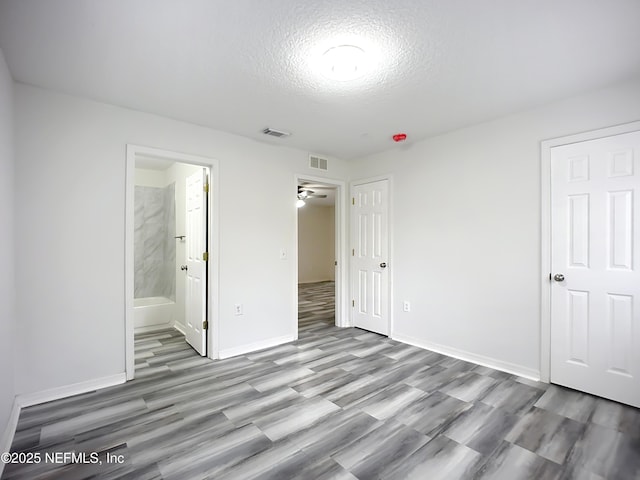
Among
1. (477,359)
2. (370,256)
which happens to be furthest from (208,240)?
(477,359)

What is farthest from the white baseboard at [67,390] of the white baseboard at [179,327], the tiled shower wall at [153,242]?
the tiled shower wall at [153,242]

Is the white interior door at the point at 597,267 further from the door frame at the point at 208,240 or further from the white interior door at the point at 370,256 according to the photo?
the door frame at the point at 208,240

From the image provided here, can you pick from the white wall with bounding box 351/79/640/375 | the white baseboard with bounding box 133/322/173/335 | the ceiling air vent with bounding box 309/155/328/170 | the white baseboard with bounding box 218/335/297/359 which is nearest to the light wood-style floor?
the white baseboard with bounding box 218/335/297/359

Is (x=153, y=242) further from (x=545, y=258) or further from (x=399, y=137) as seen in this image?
(x=545, y=258)

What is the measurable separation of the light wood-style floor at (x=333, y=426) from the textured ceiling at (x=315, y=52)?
2.49 m

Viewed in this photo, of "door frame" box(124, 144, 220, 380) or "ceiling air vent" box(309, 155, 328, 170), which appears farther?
"ceiling air vent" box(309, 155, 328, 170)

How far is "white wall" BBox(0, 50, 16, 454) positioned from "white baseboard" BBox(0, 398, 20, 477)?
0.03 metres

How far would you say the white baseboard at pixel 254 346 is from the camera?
3.41 meters

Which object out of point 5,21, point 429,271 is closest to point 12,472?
point 5,21

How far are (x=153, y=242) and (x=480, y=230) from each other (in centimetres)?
489

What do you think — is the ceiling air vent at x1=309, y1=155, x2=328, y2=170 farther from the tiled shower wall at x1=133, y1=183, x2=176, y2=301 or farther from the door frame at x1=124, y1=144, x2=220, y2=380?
the tiled shower wall at x1=133, y1=183, x2=176, y2=301

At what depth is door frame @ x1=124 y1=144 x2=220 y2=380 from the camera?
2.81 meters

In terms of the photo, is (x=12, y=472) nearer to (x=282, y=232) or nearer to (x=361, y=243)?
(x=282, y=232)

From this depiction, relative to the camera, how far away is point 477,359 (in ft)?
10.5
